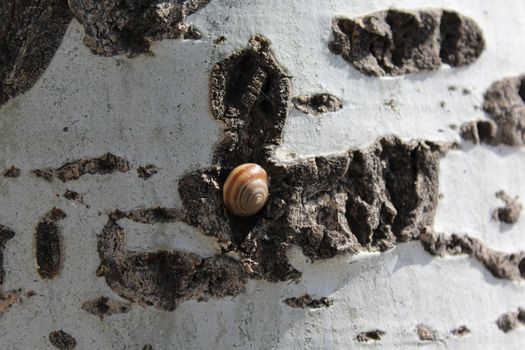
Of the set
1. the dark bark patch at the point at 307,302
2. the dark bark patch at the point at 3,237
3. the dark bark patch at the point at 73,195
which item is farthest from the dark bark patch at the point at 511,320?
the dark bark patch at the point at 3,237

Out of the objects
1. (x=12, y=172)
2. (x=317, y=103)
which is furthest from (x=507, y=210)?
(x=12, y=172)

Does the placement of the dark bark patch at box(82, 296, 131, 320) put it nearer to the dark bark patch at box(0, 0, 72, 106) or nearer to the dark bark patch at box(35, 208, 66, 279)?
the dark bark patch at box(35, 208, 66, 279)

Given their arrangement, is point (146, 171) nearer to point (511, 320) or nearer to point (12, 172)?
point (12, 172)

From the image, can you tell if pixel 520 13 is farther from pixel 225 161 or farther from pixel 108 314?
pixel 108 314

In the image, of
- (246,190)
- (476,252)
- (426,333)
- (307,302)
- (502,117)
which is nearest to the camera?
(246,190)

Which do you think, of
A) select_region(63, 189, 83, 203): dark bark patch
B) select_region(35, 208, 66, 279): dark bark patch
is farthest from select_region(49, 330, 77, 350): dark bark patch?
select_region(63, 189, 83, 203): dark bark patch

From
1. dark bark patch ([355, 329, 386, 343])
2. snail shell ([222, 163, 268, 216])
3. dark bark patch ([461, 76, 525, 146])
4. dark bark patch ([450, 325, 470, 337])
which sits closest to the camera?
snail shell ([222, 163, 268, 216])

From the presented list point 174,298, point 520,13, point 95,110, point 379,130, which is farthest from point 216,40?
point 520,13
